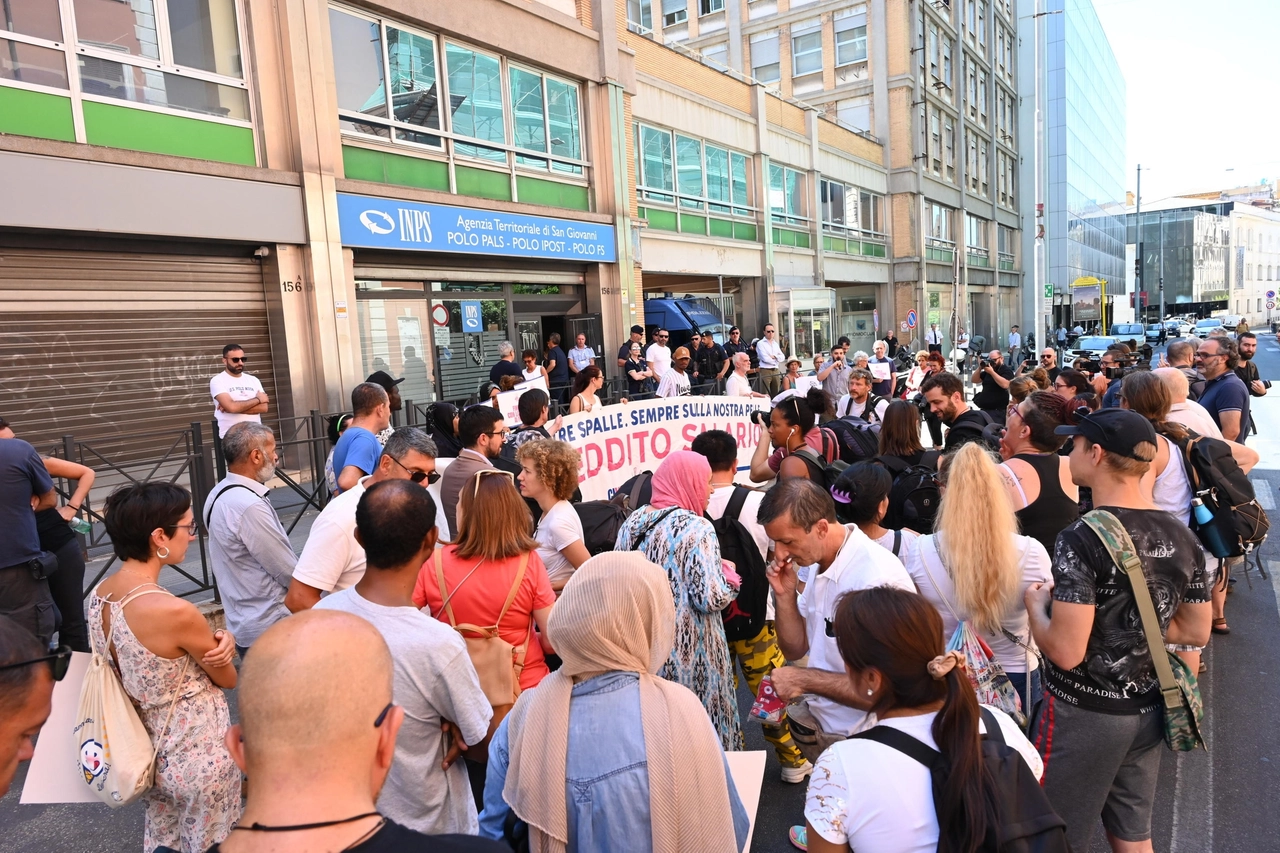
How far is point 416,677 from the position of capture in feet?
7.97

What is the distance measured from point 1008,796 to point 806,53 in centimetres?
3689

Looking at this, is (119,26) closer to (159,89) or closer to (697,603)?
(159,89)

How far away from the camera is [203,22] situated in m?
10.6

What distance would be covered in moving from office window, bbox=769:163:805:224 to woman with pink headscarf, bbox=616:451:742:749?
22.8 m

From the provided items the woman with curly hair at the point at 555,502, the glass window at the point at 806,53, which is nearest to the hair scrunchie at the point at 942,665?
the woman with curly hair at the point at 555,502

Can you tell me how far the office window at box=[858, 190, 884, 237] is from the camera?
31.9 metres

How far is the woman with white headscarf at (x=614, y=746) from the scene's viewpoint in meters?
1.98

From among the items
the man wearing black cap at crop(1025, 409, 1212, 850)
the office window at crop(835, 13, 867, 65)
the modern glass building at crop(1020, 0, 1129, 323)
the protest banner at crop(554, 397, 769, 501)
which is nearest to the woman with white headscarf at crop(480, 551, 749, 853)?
the man wearing black cap at crop(1025, 409, 1212, 850)

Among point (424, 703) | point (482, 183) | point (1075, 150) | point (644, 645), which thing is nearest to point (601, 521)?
point (424, 703)

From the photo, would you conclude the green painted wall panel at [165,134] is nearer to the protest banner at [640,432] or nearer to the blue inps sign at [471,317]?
the blue inps sign at [471,317]

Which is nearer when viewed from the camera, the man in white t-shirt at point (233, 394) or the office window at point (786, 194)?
the man in white t-shirt at point (233, 394)

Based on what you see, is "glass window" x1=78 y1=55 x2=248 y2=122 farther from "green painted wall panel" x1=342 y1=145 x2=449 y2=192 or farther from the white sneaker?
the white sneaker

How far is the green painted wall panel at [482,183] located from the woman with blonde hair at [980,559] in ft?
40.9

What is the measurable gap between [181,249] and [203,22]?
10.1 ft
